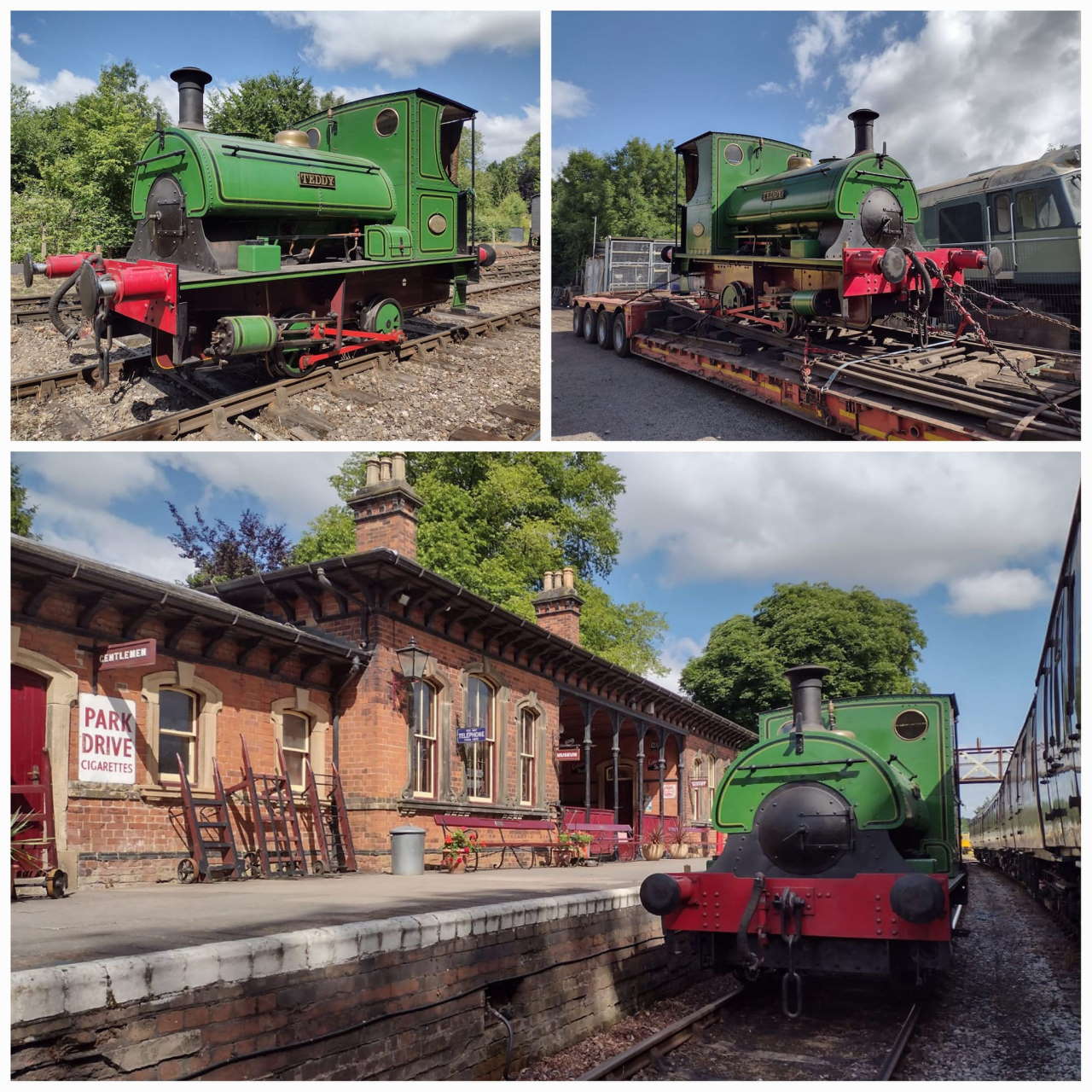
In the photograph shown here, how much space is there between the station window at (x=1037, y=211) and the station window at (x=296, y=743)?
45.3 feet

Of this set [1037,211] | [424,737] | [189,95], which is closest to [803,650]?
[1037,211]

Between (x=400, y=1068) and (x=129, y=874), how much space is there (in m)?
5.24

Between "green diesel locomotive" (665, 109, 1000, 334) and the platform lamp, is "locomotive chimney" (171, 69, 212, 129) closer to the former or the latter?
the platform lamp

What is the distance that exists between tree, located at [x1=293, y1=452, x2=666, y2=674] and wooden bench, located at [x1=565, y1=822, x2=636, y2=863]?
6.91m

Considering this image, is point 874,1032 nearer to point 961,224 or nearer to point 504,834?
point 504,834

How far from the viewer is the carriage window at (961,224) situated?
57.8 ft

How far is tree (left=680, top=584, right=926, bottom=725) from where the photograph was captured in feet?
114

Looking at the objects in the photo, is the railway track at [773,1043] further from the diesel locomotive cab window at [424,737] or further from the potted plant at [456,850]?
the diesel locomotive cab window at [424,737]

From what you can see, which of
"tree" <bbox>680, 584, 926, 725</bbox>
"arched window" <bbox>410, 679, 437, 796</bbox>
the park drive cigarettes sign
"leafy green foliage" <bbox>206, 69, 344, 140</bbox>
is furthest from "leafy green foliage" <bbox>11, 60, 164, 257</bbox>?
"tree" <bbox>680, 584, 926, 725</bbox>

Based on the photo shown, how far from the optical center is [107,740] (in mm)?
9312

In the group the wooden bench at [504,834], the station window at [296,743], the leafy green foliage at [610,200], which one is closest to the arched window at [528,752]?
the wooden bench at [504,834]

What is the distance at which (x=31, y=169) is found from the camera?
117ft

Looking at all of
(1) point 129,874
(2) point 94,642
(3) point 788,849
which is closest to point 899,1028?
(3) point 788,849

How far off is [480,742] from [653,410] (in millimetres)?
5444
